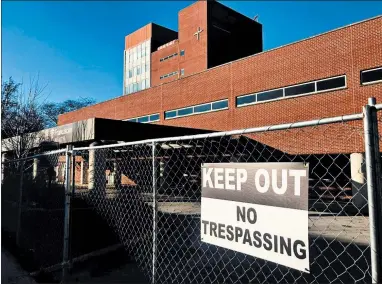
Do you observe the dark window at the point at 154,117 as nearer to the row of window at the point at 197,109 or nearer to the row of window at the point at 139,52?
the row of window at the point at 197,109

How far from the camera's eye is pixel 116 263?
19.9 ft

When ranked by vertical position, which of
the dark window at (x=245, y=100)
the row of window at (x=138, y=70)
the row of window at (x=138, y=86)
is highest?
the row of window at (x=138, y=70)

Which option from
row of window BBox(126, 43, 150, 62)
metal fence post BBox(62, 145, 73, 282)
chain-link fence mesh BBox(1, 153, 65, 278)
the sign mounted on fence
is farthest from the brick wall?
row of window BBox(126, 43, 150, 62)

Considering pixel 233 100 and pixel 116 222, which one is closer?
pixel 116 222

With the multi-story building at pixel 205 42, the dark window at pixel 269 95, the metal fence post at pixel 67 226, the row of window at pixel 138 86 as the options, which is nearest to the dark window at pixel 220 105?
the dark window at pixel 269 95

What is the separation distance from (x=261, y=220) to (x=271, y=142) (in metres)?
18.1

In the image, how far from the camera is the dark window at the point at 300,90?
60.4 feet

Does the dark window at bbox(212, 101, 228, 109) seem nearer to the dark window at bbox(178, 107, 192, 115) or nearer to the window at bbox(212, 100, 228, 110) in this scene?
the window at bbox(212, 100, 228, 110)

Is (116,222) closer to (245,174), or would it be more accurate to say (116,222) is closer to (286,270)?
(286,270)

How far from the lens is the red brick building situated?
16250 millimetres

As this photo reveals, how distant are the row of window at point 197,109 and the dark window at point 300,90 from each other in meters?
4.84

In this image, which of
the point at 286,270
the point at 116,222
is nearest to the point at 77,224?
the point at 116,222

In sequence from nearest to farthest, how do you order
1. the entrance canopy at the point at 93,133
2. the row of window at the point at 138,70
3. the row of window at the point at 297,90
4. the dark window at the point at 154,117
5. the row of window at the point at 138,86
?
the entrance canopy at the point at 93,133
the row of window at the point at 297,90
the dark window at the point at 154,117
the row of window at the point at 138,70
the row of window at the point at 138,86

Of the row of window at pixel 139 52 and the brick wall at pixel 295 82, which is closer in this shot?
the brick wall at pixel 295 82
